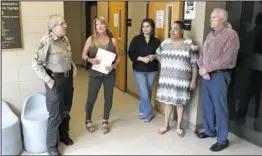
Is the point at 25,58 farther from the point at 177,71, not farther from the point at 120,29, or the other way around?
the point at 120,29

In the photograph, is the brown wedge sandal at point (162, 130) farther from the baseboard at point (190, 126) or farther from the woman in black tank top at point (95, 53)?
the woman in black tank top at point (95, 53)

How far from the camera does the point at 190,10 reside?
319 centimetres

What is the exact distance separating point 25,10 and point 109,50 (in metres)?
1.01

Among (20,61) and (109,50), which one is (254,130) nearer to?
(109,50)

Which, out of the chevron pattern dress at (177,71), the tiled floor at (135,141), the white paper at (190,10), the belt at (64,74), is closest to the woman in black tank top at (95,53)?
the tiled floor at (135,141)

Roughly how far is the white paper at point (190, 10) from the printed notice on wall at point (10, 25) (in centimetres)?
199

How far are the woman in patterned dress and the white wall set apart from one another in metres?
1.35

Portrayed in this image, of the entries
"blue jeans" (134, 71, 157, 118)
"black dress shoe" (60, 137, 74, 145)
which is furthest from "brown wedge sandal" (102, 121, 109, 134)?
"blue jeans" (134, 71, 157, 118)

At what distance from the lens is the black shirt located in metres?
3.40

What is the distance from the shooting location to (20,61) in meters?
2.80

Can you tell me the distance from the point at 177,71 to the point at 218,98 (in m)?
0.57

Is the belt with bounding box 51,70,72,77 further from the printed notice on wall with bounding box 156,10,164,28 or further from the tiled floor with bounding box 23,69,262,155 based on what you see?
the printed notice on wall with bounding box 156,10,164,28

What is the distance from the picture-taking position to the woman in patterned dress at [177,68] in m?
3.02

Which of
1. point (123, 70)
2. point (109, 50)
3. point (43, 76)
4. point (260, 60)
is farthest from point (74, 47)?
point (260, 60)
